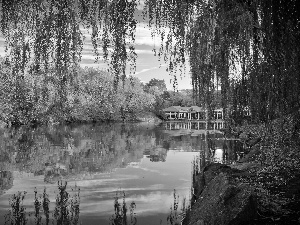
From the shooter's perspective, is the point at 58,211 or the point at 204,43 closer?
the point at 204,43

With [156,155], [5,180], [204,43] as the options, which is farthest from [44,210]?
[156,155]

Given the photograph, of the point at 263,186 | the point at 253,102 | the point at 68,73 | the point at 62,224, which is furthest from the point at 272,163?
the point at 68,73

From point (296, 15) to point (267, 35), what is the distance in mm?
242

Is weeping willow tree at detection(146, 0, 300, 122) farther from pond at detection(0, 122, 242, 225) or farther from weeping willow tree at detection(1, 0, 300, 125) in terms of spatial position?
pond at detection(0, 122, 242, 225)

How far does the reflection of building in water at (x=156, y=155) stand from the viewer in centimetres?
2053

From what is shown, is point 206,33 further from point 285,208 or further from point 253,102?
point 285,208

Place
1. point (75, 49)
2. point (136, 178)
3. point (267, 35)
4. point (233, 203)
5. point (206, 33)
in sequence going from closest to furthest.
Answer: point (75, 49) → point (267, 35) → point (206, 33) → point (233, 203) → point (136, 178)

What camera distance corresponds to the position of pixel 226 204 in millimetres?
5980

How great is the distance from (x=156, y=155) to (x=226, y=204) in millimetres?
16544

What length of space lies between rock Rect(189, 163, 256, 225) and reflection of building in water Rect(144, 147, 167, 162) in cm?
1285

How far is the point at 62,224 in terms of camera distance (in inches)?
339

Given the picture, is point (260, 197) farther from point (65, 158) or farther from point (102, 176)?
point (65, 158)

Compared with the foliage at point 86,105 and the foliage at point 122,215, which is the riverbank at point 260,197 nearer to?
the foliage at point 122,215

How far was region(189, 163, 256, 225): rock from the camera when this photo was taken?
18.5ft
